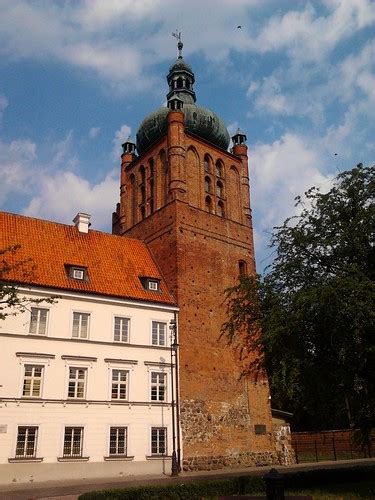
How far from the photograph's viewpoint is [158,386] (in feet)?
86.8

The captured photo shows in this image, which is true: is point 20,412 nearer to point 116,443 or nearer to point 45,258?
point 116,443

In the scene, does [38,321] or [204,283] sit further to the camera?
[204,283]

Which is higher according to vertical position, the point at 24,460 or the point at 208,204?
the point at 208,204

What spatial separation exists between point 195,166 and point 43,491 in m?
22.7

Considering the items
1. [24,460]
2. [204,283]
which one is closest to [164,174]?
[204,283]

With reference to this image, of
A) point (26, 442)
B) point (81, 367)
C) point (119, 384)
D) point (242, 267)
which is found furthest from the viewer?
point (242, 267)

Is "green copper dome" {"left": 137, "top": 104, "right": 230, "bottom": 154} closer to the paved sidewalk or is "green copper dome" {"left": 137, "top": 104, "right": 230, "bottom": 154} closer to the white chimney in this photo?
the white chimney

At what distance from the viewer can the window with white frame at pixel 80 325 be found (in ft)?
82.3

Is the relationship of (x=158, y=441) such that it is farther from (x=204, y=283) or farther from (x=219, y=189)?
(x=219, y=189)

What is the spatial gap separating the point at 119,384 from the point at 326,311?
12.7m

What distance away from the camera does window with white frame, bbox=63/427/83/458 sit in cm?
2302

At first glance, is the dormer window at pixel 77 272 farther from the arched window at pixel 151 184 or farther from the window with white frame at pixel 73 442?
the arched window at pixel 151 184

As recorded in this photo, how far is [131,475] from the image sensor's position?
23.9 m

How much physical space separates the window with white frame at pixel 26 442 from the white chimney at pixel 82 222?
12947mm
